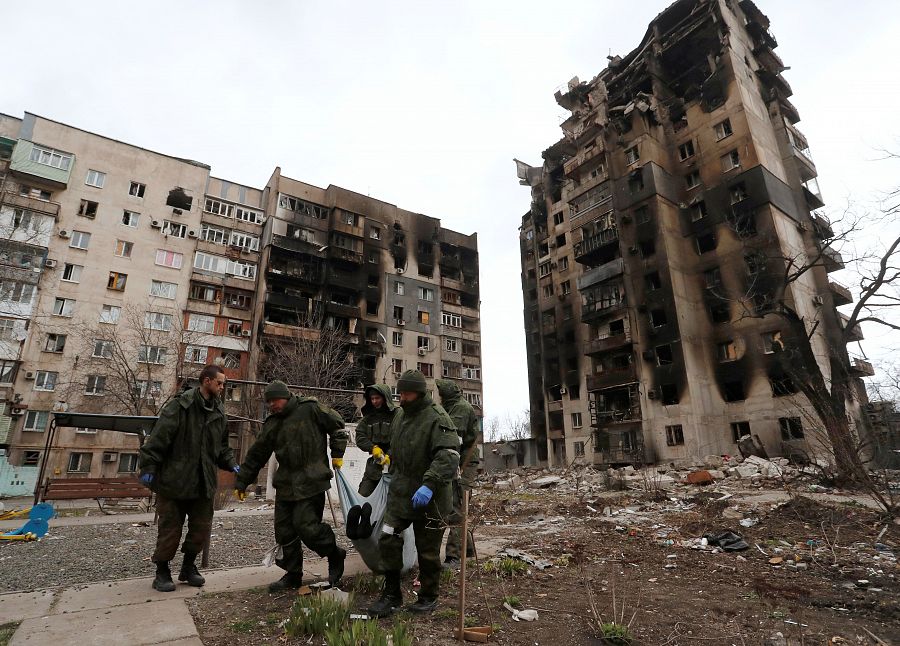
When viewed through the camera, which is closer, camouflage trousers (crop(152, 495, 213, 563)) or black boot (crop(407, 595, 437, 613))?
black boot (crop(407, 595, 437, 613))

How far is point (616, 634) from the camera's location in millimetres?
3113

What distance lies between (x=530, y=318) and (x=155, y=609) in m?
43.7

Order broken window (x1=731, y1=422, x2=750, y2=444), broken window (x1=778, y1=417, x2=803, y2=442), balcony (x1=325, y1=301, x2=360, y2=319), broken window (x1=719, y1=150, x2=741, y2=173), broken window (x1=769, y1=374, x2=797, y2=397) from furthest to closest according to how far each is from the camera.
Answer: balcony (x1=325, y1=301, x2=360, y2=319)
broken window (x1=719, y1=150, x2=741, y2=173)
broken window (x1=731, y1=422, x2=750, y2=444)
broken window (x1=769, y1=374, x2=797, y2=397)
broken window (x1=778, y1=417, x2=803, y2=442)

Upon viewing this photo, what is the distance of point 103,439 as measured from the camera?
88.2 feet

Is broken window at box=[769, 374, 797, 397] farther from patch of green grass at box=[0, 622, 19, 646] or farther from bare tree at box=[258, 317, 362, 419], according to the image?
patch of green grass at box=[0, 622, 19, 646]

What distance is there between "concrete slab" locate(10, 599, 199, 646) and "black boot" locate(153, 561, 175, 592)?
0.55 m

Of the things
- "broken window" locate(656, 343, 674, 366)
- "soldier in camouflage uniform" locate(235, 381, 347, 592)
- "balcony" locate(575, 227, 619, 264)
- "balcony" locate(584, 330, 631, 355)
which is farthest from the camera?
"balcony" locate(575, 227, 619, 264)

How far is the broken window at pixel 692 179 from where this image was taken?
32550mm

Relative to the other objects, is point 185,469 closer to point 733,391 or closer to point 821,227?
point 733,391

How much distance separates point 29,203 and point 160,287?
821cm

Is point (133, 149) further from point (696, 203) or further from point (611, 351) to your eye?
point (696, 203)

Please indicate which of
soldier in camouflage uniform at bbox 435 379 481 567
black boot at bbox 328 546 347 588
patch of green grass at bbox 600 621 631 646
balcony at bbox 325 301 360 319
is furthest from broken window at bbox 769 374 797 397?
balcony at bbox 325 301 360 319

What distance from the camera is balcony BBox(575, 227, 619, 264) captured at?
33.7 metres

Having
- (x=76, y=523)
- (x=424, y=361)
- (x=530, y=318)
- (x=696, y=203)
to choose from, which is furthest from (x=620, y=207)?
(x=76, y=523)
